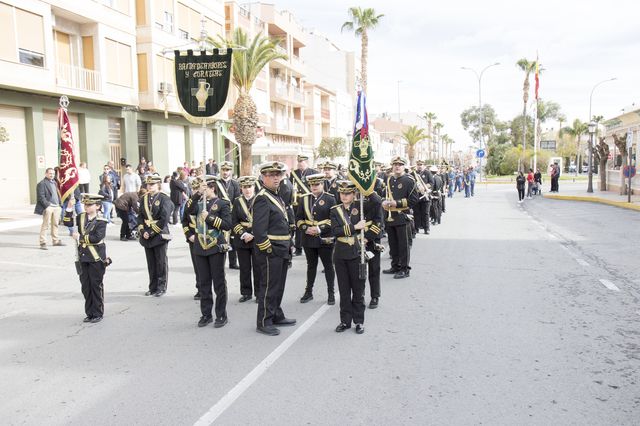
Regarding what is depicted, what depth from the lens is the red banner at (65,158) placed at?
887cm

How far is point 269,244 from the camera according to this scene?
6.47 m

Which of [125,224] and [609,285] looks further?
[125,224]

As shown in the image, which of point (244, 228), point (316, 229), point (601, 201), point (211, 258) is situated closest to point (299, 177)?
point (244, 228)

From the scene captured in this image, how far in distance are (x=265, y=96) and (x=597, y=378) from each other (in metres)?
38.5

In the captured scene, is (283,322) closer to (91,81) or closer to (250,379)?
(250,379)

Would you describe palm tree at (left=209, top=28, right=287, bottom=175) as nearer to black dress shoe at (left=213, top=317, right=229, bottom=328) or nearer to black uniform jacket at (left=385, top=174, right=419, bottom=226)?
black uniform jacket at (left=385, top=174, right=419, bottom=226)

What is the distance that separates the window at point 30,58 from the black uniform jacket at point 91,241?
1511 centimetres

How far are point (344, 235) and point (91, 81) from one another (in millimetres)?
20132

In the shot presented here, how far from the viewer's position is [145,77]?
26.8m

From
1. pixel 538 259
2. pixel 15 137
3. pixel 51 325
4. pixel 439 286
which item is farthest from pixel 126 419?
pixel 15 137

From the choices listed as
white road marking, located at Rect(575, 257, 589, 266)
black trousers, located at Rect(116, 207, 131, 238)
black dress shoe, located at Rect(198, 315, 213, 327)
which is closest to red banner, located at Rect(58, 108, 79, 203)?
black dress shoe, located at Rect(198, 315, 213, 327)

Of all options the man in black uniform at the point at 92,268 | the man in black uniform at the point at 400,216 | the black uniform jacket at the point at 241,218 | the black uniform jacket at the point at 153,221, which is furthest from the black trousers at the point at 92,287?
the man in black uniform at the point at 400,216

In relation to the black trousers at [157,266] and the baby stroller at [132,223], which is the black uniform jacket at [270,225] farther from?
the baby stroller at [132,223]

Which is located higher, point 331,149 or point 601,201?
point 331,149
